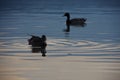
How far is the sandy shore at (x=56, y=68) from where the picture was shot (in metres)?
13.8

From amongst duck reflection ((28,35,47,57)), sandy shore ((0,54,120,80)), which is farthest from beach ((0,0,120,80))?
duck reflection ((28,35,47,57))

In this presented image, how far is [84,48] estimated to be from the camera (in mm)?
19422

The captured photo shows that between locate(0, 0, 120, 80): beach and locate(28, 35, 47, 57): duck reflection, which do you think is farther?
locate(28, 35, 47, 57): duck reflection

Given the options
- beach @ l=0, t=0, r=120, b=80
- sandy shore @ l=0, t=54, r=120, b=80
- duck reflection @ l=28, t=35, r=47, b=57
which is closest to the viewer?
sandy shore @ l=0, t=54, r=120, b=80

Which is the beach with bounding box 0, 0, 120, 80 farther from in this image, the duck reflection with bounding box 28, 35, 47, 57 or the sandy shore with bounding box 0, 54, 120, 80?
the duck reflection with bounding box 28, 35, 47, 57

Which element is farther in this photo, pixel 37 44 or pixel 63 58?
pixel 37 44

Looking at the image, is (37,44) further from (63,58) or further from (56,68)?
(56,68)

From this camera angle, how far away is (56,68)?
→ 15117mm

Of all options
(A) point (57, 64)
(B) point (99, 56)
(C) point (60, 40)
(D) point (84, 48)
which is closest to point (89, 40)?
(C) point (60, 40)

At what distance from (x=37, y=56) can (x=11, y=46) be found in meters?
2.60

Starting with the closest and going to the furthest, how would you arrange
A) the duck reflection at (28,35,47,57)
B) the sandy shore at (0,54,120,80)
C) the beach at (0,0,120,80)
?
the sandy shore at (0,54,120,80), the beach at (0,0,120,80), the duck reflection at (28,35,47,57)

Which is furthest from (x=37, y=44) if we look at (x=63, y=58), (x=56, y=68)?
(x=56, y=68)

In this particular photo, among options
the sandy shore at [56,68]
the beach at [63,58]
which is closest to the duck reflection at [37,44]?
the beach at [63,58]

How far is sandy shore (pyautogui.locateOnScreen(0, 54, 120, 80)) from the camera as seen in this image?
45.4 feet
